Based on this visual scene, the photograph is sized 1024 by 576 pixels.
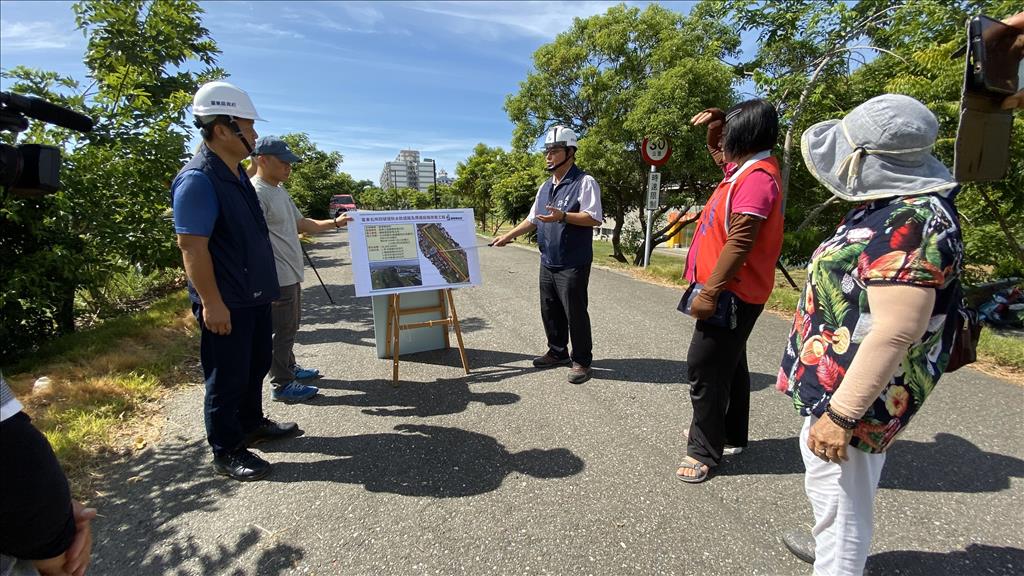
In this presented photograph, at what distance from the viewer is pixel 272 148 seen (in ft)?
10.9

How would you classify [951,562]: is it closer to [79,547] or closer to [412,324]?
[79,547]

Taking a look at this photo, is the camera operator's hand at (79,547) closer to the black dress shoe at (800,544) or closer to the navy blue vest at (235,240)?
the navy blue vest at (235,240)

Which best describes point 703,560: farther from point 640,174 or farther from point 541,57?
point 541,57

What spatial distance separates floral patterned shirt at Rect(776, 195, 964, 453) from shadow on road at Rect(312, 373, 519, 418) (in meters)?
2.33

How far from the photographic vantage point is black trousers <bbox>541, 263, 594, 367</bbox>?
3.84 metres

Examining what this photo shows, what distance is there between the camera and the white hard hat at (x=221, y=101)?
2.42m

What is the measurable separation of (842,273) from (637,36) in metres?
11.3

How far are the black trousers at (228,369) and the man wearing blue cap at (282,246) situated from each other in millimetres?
686

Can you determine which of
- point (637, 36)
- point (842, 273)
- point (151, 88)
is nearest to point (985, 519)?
point (842, 273)

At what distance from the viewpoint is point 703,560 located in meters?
2.03

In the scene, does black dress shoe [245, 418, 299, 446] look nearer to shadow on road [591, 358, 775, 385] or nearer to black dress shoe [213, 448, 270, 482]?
black dress shoe [213, 448, 270, 482]

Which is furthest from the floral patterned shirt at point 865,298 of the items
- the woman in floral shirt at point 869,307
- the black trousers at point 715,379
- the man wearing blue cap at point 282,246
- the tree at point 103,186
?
the tree at point 103,186

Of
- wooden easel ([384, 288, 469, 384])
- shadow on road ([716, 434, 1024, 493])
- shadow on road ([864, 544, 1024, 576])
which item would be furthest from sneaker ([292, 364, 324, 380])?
shadow on road ([864, 544, 1024, 576])

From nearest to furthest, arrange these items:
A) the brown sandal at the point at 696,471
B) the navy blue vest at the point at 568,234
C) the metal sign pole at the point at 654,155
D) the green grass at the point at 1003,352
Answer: the brown sandal at the point at 696,471, the navy blue vest at the point at 568,234, the green grass at the point at 1003,352, the metal sign pole at the point at 654,155
